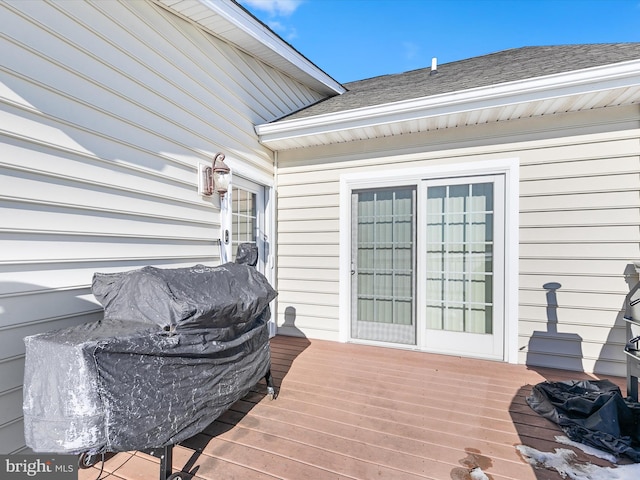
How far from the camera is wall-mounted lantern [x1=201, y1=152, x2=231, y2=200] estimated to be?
301cm

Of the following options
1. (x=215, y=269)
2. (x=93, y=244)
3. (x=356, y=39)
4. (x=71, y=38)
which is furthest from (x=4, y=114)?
(x=356, y=39)

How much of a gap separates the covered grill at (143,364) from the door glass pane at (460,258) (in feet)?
7.50

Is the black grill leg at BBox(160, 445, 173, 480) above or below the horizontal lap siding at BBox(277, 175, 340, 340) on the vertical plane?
below

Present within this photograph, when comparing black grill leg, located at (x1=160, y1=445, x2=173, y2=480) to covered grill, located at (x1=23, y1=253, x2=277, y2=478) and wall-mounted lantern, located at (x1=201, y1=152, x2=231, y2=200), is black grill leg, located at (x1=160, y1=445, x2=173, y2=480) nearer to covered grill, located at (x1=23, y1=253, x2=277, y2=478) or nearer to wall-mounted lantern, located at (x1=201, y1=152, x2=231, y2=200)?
covered grill, located at (x1=23, y1=253, x2=277, y2=478)

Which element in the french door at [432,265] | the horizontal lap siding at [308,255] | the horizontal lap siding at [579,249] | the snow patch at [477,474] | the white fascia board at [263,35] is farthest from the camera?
the horizontal lap siding at [308,255]

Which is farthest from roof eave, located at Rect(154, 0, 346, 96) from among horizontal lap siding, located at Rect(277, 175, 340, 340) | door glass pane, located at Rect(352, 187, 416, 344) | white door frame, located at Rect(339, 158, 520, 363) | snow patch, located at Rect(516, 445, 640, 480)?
snow patch, located at Rect(516, 445, 640, 480)

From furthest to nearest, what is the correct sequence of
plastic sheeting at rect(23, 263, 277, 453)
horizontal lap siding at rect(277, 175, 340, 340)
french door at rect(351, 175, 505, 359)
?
horizontal lap siding at rect(277, 175, 340, 340), french door at rect(351, 175, 505, 359), plastic sheeting at rect(23, 263, 277, 453)

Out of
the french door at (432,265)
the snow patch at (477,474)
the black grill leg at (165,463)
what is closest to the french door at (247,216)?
the french door at (432,265)

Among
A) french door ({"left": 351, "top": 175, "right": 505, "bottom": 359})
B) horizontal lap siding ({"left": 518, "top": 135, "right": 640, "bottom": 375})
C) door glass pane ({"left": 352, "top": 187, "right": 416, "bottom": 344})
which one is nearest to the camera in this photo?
horizontal lap siding ({"left": 518, "top": 135, "right": 640, "bottom": 375})

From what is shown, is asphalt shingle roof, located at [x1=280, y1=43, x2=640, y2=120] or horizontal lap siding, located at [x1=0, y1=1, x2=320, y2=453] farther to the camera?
asphalt shingle roof, located at [x1=280, y1=43, x2=640, y2=120]

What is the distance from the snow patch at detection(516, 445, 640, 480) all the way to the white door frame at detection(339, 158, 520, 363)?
1.57m

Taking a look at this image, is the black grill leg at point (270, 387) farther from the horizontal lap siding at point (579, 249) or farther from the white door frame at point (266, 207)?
the horizontal lap siding at point (579, 249)

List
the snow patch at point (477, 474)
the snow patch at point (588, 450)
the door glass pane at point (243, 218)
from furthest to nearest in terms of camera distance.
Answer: the door glass pane at point (243, 218), the snow patch at point (588, 450), the snow patch at point (477, 474)

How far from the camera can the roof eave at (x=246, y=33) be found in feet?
8.99
